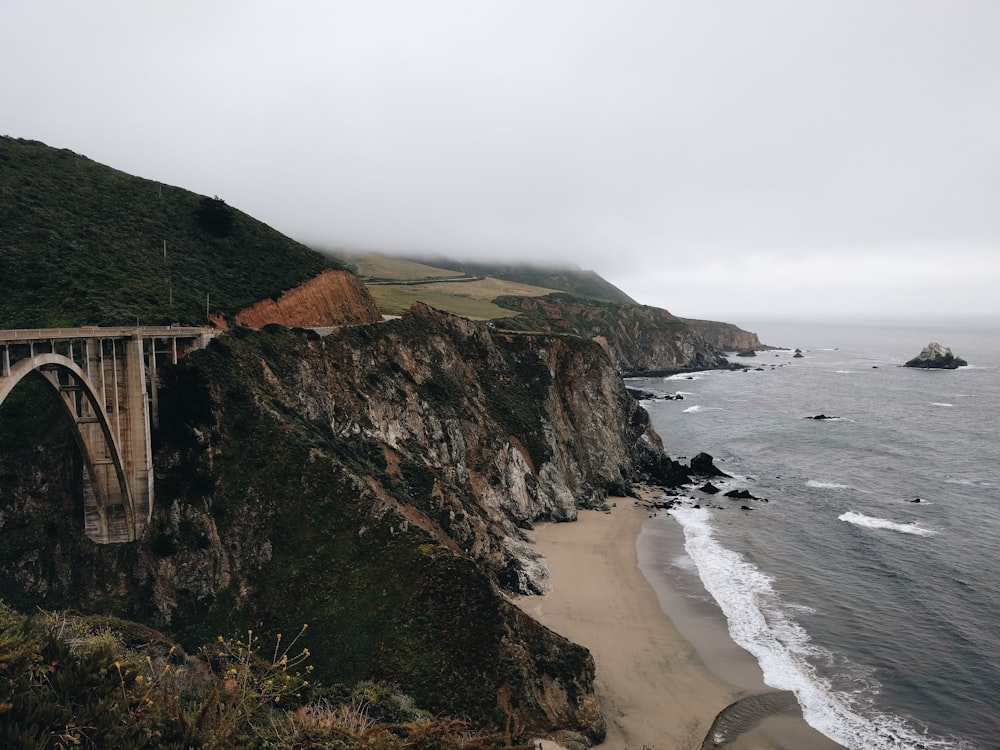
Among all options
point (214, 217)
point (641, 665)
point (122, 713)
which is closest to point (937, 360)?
point (641, 665)

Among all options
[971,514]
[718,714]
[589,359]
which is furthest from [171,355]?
[971,514]

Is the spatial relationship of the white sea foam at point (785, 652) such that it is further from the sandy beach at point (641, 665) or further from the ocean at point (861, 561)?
the sandy beach at point (641, 665)

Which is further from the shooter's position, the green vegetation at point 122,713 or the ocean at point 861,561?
the ocean at point 861,561

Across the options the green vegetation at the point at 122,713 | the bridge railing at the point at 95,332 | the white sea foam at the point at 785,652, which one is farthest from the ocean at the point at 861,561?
the bridge railing at the point at 95,332

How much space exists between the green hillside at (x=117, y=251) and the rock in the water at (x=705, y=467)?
47001 millimetres

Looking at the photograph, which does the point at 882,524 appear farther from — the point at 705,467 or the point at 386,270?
the point at 386,270

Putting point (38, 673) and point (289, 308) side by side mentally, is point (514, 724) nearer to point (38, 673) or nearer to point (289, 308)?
point (38, 673)

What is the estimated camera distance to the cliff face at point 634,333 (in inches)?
5645

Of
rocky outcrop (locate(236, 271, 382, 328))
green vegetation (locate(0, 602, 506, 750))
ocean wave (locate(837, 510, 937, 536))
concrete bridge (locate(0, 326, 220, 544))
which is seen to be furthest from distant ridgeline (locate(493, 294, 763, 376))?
green vegetation (locate(0, 602, 506, 750))

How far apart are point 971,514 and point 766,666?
112 ft

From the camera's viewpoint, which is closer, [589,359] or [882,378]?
[589,359]

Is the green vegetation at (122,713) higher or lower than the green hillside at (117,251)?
lower

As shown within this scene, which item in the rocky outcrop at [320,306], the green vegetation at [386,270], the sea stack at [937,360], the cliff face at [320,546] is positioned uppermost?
the green vegetation at [386,270]

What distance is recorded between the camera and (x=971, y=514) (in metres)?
49.2
